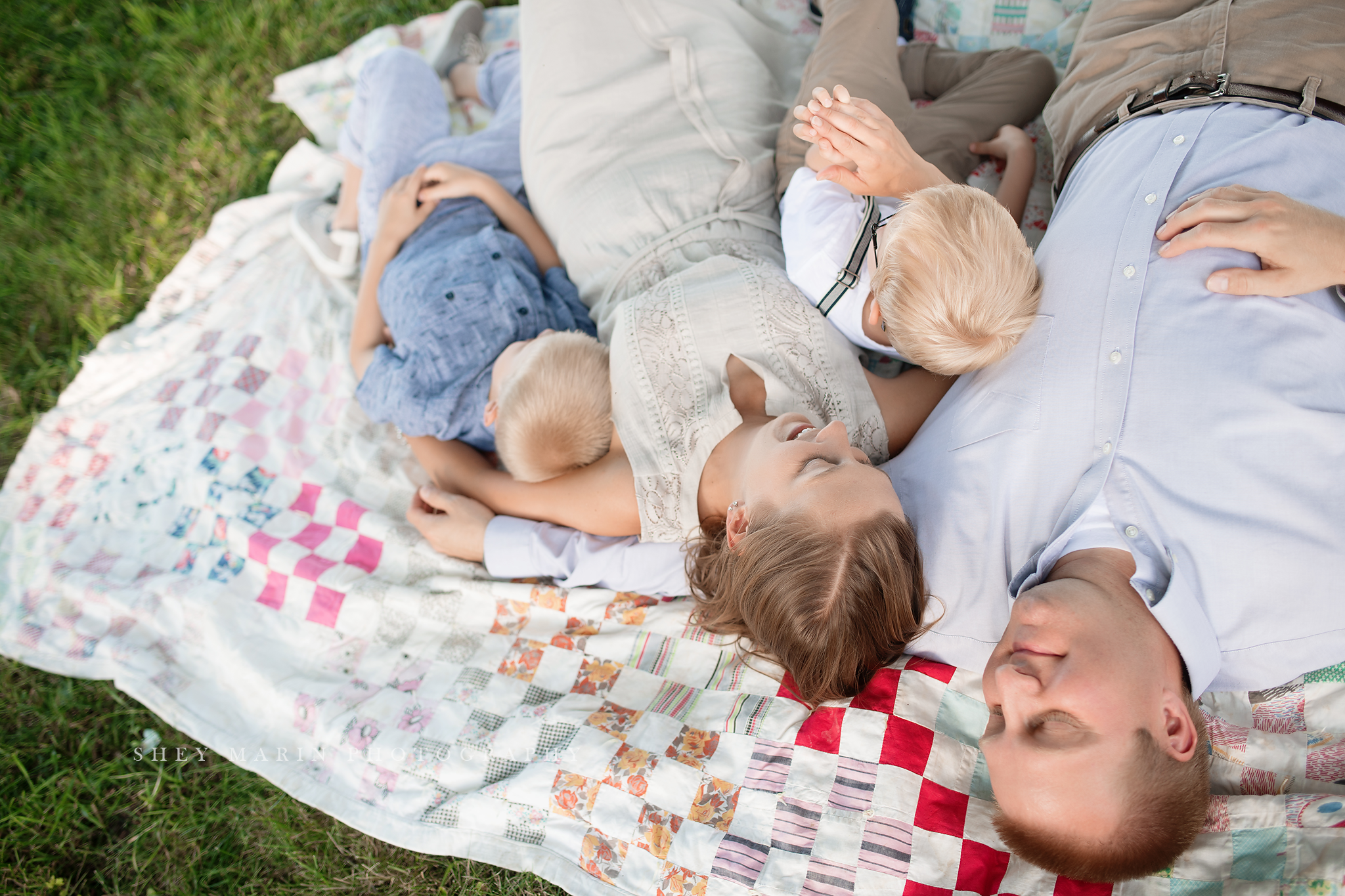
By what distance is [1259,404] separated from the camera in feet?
5.85

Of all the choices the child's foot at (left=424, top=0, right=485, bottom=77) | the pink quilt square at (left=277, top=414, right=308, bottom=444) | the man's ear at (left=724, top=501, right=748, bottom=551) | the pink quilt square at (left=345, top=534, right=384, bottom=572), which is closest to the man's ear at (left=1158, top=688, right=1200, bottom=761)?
the man's ear at (left=724, top=501, right=748, bottom=551)

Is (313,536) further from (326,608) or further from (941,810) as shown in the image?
(941,810)

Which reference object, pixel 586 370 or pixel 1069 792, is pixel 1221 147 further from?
pixel 586 370

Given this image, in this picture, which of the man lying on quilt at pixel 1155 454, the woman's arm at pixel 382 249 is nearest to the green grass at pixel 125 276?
the woman's arm at pixel 382 249

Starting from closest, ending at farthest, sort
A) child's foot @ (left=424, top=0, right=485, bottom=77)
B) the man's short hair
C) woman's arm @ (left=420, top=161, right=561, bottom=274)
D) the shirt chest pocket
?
the man's short hair → the shirt chest pocket → woman's arm @ (left=420, top=161, right=561, bottom=274) → child's foot @ (left=424, top=0, right=485, bottom=77)

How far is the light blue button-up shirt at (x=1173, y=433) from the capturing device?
1.76 m

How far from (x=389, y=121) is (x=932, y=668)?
9.45 feet

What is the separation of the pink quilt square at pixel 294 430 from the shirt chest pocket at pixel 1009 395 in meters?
2.42

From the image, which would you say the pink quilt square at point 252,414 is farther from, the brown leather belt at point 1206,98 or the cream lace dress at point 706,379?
the brown leather belt at point 1206,98

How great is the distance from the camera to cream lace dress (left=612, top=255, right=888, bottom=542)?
7.72 feet

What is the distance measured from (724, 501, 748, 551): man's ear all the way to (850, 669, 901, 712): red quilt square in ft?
1.73

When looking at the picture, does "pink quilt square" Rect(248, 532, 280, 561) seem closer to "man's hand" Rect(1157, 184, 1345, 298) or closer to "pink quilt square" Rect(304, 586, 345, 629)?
"pink quilt square" Rect(304, 586, 345, 629)

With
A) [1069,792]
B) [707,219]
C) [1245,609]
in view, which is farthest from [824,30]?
[1069,792]

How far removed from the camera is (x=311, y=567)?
276 centimetres
